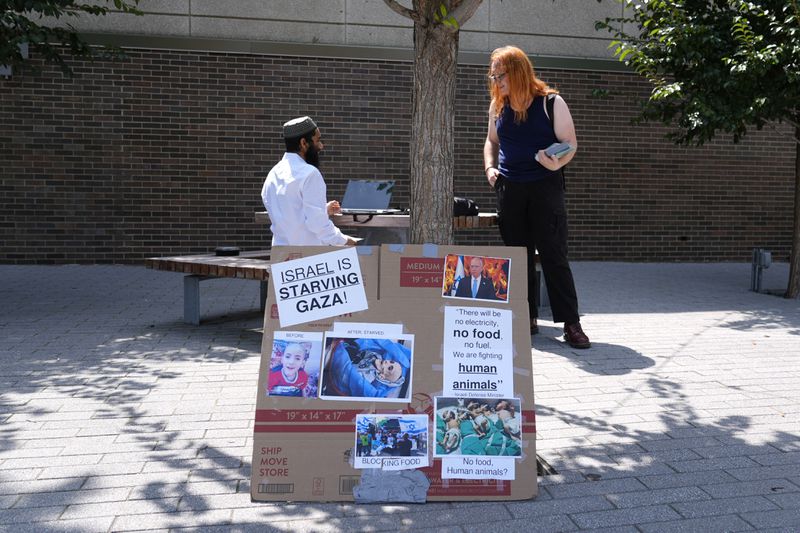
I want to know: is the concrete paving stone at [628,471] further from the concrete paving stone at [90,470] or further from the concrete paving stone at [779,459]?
the concrete paving stone at [90,470]

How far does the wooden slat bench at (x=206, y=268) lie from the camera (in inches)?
248

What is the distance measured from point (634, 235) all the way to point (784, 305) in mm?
4172

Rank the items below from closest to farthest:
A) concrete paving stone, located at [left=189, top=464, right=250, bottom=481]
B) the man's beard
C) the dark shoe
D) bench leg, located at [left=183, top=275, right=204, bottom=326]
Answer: concrete paving stone, located at [left=189, top=464, right=250, bottom=481] → the man's beard → the dark shoe → bench leg, located at [left=183, top=275, right=204, bottom=326]

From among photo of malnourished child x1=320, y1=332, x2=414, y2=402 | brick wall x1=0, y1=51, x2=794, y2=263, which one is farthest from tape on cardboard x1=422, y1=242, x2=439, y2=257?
brick wall x1=0, y1=51, x2=794, y2=263

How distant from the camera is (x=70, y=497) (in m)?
3.31

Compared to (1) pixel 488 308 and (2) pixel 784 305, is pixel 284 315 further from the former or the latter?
(2) pixel 784 305

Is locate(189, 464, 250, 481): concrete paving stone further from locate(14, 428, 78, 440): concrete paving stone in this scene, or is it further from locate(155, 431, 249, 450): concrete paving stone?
locate(14, 428, 78, 440): concrete paving stone

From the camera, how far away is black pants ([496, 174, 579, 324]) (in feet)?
19.1

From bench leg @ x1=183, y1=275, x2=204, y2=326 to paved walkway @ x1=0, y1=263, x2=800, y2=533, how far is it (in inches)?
4.7

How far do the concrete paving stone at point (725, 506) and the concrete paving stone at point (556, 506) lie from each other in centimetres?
29

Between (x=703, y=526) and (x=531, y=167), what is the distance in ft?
10.4

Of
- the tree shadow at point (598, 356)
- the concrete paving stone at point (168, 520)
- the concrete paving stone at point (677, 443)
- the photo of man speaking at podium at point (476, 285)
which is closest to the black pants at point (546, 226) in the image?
the tree shadow at point (598, 356)

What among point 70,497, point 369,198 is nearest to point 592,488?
point 70,497

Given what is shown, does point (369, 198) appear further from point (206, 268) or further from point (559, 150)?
point (559, 150)
